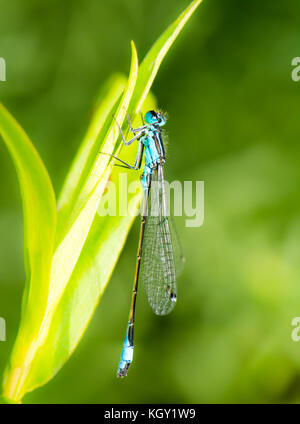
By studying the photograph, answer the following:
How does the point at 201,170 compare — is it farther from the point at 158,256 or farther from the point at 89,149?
the point at 89,149

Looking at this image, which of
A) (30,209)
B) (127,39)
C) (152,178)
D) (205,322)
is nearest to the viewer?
(30,209)

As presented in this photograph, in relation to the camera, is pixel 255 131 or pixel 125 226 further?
pixel 255 131

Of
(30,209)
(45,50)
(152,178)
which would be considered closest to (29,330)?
(30,209)

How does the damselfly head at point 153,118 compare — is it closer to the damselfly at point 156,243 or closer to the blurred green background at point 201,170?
the damselfly at point 156,243

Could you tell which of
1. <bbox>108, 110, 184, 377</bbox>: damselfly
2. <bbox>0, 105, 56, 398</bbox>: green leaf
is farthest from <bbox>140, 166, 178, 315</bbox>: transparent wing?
<bbox>0, 105, 56, 398</bbox>: green leaf

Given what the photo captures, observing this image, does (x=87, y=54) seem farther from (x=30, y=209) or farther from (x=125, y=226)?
(x=30, y=209)

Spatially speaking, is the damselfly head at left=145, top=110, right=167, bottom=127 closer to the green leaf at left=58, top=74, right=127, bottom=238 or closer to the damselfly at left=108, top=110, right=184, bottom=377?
the damselfly at left=108, top=110, right=184, bottom=377

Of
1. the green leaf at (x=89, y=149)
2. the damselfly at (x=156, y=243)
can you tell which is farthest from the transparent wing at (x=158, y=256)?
the green leaf at (x=89, y=149)
